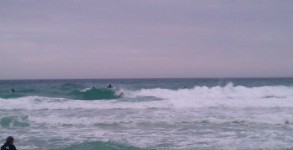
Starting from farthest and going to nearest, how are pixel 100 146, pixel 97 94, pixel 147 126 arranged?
pixel 97 94 < pixel 147 126 < pixel 100 146

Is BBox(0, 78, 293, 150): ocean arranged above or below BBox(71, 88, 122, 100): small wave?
below

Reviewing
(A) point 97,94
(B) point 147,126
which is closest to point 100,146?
(B) point 147,126

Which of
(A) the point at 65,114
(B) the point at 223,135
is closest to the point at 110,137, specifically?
(B) the point at 223,135

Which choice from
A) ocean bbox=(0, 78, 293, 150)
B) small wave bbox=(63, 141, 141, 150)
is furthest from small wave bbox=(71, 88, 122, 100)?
small wave bbox=(63, 141, 141, 150)

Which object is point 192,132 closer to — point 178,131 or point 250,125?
point 178,131

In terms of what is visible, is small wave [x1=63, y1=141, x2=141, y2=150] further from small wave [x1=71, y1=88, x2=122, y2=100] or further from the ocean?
small wave [x1=71, y1=88, x2=122, y2=100]

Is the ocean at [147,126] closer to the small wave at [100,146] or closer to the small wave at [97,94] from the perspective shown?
the small wave at [100,146]

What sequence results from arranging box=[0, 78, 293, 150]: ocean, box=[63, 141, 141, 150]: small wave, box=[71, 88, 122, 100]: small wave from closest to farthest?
box=[63, 141, 141, 150]: small wave → box=[0, 78, 293, 150]: ocean → box=[71, 88, 122, 100]: small wave

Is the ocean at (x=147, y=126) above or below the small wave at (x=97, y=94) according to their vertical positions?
below

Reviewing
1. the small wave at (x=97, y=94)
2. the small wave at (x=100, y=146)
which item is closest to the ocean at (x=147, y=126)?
the small wave at (x=100, y=146)

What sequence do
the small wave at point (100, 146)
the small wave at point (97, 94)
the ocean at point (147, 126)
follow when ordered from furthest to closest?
the small wave at point (97, 94) < the ocean at point (147, 126) < the small wave at point (100, 146)

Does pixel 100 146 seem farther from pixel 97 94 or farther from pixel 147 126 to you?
pixel 97 94

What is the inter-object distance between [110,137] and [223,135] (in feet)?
13.9

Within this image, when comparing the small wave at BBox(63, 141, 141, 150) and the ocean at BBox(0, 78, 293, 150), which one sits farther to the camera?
the ocean at BBox(0, 78, 293, 150)
